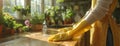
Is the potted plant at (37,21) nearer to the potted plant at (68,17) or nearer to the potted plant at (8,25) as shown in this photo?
the potted plant at (68,17)

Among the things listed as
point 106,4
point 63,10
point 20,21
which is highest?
point 106,4

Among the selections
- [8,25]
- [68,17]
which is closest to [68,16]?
[68,17]

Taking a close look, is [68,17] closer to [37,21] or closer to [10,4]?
[37,21]

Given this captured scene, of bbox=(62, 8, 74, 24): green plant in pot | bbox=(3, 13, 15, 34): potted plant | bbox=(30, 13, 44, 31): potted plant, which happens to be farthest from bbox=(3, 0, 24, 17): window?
bbox=(62, 8, 74, 24): green plant in pot

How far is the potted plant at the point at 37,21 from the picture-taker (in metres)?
3.77

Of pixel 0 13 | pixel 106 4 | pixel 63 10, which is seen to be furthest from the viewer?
pixel 63 10

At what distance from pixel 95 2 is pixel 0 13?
210cm

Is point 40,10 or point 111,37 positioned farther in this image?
point 40,10

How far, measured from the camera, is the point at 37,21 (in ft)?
12.7

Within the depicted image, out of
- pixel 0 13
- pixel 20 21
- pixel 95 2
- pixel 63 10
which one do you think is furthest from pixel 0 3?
pixel 95 2

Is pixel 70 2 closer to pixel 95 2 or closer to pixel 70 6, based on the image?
pixel 70 6

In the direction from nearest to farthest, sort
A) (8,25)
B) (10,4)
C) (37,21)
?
(8,25)
(37,21)
(10,4)

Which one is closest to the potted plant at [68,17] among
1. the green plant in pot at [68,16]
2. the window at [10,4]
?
the green plant in pot at [68,16]

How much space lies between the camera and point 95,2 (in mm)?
1427
